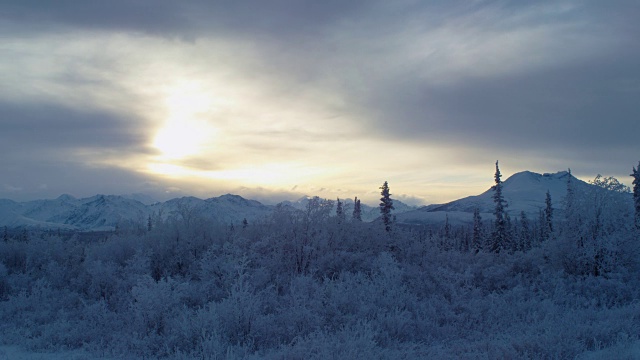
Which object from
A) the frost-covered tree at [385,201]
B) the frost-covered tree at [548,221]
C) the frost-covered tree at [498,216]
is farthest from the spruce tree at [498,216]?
the frost-covered tree at [385,201]

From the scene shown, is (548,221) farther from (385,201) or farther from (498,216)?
(385,201)

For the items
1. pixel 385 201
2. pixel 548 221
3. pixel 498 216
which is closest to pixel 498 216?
pixel 498 216

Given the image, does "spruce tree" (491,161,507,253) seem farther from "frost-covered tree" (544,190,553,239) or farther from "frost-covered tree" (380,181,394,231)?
"frost-covered tree" (380,181,394,231)

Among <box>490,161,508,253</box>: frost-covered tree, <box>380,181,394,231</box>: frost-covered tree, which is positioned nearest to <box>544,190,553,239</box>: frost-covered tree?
<box>490,161,508,253</box>: frost-covered tree

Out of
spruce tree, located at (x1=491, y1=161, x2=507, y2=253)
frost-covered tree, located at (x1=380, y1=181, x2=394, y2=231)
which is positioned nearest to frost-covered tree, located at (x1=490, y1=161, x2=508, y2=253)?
spruce tree, located at (x1=491, y1=161, x2=507, y2=253)

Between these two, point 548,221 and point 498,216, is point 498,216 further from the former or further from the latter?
point 548,221

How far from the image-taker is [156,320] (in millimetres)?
10336

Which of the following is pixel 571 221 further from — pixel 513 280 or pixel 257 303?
pixel 257 303

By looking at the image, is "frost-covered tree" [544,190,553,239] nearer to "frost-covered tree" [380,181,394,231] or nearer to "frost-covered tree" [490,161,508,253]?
"frost-covered tree" [490,161,508,253]

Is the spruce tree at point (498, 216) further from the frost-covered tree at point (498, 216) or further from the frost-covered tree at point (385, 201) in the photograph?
the frost-covered tree at point (385, 201)

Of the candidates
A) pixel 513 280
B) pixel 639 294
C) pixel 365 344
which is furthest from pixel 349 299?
pixel 639 294

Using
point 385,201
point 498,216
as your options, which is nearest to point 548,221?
point 498,216

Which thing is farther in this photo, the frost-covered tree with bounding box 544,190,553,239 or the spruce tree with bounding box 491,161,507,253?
the spruce tree with bounding box 491,161,507,253

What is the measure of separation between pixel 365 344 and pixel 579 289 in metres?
10.2
